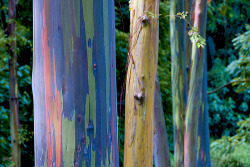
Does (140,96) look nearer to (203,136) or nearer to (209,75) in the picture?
(203,136)

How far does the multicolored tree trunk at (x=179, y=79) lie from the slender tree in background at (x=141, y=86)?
1560mm

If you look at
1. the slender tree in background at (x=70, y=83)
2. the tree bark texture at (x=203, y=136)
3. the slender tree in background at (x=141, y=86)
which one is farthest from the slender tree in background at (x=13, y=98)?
the slender tree in background at (x=70, y=83)

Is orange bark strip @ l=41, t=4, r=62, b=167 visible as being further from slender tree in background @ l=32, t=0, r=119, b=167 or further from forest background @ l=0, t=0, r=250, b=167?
forest background @ l=0, t=0, r=250, b=167

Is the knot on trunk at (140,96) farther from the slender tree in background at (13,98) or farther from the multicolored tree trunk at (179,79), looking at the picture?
the slender tree in background at (13,98)

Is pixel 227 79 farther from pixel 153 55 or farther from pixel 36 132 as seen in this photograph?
pixel 36 132

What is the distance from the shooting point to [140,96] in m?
2.03

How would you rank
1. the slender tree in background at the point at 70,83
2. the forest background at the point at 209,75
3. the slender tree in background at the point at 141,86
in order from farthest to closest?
the forest background at the point at 209,75
the slender tree in background at the point at 141,86
the slender tree in background at the point at 70,83

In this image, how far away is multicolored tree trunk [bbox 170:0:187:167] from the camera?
11.8ft

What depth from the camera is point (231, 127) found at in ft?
41.7

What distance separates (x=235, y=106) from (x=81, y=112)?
13256 millimetres

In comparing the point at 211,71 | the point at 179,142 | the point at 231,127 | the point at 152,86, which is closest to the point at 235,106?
the point at 231,127

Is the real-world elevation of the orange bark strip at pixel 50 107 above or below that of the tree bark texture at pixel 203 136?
above

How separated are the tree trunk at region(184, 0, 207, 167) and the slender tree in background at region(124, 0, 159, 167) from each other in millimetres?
1476

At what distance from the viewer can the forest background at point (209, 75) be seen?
525cm
